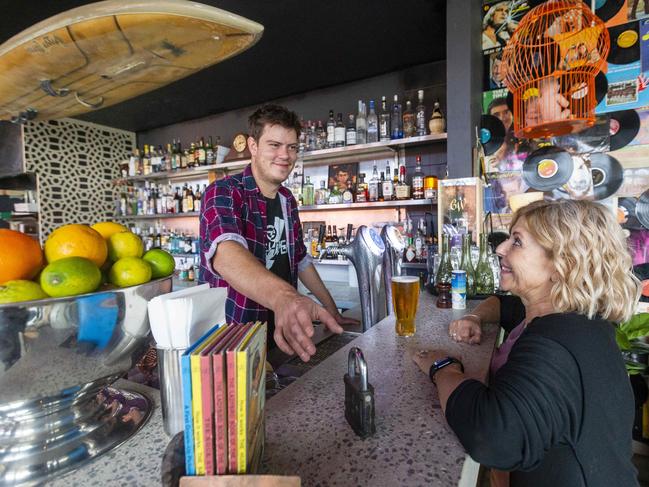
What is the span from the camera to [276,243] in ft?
5.32

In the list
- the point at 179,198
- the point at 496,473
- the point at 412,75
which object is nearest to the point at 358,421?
the point at 496,473

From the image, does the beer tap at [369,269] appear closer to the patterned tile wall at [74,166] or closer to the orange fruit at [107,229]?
the orange fruit at [107,229]

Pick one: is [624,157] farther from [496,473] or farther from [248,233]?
[248,233]

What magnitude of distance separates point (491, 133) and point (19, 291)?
2.49 meters

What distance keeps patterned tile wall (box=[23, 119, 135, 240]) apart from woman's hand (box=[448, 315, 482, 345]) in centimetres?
420

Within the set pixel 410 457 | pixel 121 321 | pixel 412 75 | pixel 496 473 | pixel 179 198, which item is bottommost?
pixel 496 473

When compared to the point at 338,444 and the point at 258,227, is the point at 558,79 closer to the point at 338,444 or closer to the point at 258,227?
the point at 258,227

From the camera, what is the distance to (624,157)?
1992mm

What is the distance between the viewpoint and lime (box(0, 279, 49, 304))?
1.38ft

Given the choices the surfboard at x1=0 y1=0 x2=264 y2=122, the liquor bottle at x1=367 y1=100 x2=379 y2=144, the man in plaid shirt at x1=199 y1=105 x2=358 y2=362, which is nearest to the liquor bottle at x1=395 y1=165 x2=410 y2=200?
the liquor bottle at x1=367 y1=100 x2=379 y2=144

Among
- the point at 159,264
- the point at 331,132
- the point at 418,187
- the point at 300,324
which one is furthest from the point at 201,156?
the point at 300,324

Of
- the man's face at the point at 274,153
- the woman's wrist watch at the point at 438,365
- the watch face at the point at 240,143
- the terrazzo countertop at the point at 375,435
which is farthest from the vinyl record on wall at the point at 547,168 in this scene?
the watch face at the point at 240,143

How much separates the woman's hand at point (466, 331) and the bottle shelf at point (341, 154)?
1.51m

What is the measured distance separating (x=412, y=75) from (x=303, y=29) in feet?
3.00
